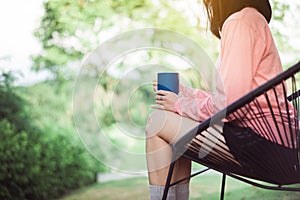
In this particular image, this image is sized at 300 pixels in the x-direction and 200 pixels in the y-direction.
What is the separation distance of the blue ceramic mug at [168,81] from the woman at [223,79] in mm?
17

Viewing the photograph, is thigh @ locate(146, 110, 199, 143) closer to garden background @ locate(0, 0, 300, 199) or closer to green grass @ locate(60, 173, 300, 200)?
→ green grass @ locate(60, 173, 300, 200)

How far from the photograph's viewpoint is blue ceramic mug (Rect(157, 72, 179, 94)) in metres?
1.69

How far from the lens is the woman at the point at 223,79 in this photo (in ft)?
5.23

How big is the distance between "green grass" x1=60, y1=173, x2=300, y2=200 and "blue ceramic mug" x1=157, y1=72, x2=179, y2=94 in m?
2.05

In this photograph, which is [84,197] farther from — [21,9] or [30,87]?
[21,9]

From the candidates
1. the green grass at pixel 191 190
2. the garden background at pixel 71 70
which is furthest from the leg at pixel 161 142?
the garden background at pixel 71 70

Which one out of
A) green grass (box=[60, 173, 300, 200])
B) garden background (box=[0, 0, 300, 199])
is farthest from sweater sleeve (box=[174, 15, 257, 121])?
garden background (box=[0, 0, 300, 199])

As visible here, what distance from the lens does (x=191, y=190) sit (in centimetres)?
402

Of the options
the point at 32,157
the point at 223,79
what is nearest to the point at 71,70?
the point at 32,157

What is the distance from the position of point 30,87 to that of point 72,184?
0.78 meters

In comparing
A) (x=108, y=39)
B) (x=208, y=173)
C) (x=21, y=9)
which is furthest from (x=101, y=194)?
(x=21, y=9)

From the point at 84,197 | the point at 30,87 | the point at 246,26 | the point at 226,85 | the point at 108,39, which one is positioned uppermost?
the point at 108,39

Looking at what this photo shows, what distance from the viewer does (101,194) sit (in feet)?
13.6

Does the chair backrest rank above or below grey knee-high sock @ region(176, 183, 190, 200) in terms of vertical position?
above
